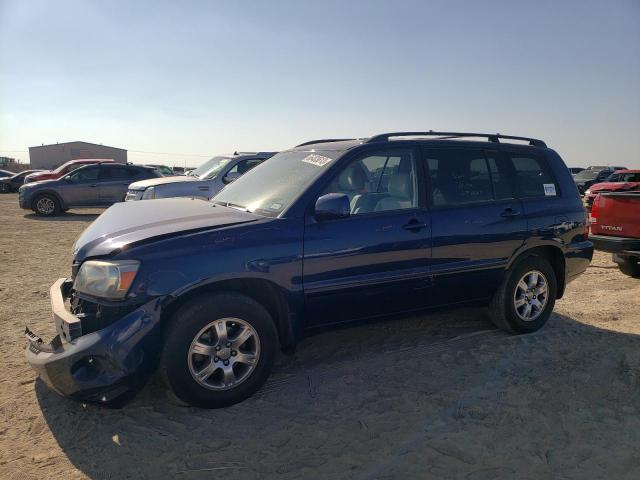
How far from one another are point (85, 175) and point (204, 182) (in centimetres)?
659

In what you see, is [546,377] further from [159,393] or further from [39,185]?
[39,185]

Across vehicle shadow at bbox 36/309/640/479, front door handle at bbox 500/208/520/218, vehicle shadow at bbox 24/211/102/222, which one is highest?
front door handle at bbox 500/208/520/218

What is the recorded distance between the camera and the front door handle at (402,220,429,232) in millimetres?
3846

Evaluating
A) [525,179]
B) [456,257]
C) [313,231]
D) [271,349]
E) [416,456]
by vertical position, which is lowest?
[416,456]

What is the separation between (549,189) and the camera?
4.79 m

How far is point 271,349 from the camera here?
340cm

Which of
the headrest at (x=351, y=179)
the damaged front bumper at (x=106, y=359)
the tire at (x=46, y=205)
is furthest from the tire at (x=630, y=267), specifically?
the tire at (x=46, y=205)

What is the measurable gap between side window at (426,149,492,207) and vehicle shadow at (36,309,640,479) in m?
1.35

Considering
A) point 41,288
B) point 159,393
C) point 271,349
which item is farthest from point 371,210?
point 41,288

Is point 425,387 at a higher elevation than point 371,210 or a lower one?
lower

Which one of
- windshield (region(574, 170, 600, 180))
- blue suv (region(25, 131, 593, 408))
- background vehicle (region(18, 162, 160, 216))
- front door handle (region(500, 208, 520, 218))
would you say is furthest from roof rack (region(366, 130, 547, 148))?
windshield (region(574, 170, 600, 180))

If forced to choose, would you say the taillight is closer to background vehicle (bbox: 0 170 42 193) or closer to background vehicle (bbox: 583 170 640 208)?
background vehicle (bbox: 583 170 640 208)

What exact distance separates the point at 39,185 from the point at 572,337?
49.2ft

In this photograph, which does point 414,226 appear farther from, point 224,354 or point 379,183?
point 224,354
